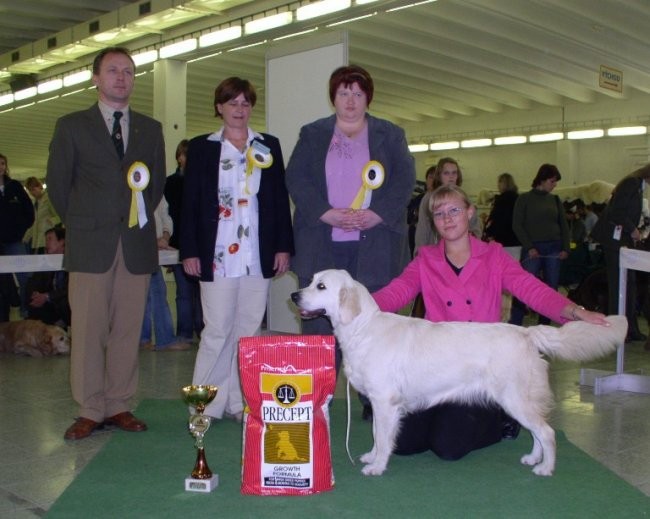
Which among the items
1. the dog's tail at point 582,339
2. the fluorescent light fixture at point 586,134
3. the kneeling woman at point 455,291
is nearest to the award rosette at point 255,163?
the kneeling woman at point 455,291

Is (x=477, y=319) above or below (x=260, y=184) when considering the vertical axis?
below

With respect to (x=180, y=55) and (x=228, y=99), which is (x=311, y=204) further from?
(x=180, y=55)

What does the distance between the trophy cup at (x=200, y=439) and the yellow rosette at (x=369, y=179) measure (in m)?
1.10

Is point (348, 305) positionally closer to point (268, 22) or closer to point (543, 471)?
point (543, 471)

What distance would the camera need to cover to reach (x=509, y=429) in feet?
11.6

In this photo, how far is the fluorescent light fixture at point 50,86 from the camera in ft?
42.3

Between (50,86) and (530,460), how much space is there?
1211 centimetres

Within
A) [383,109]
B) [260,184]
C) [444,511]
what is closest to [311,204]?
[260,184]

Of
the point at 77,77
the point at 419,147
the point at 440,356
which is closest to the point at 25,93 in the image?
the point at 77,77

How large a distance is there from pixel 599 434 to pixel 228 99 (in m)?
2.43

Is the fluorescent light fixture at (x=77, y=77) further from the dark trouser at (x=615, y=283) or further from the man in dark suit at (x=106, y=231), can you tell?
the man in dark suit at (x=106, y=231)

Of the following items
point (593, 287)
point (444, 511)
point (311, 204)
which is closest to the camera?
point (444, 511)

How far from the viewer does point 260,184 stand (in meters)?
3.65

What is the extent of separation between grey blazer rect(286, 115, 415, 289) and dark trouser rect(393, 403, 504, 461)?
0.64 metres
